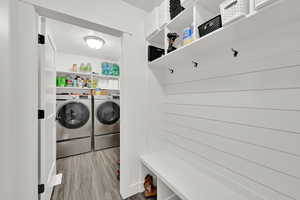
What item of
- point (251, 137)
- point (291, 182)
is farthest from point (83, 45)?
point (291, 182)

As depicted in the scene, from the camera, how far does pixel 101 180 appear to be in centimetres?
195

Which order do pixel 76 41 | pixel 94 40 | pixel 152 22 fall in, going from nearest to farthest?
pixel 152 22
pixel 94 40
pixel 76 41

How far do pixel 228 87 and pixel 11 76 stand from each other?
6.19ft

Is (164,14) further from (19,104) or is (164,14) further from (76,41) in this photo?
(76,41)

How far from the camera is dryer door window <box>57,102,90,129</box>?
273 centimetres

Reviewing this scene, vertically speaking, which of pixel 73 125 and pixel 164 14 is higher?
pixel 164 14

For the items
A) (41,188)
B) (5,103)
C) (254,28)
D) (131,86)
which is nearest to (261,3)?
(254,28)

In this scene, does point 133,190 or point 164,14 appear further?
point 133,190

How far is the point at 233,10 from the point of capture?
745 mm

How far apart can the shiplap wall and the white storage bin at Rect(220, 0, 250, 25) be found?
352mm

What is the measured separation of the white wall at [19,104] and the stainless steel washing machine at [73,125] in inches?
67.8

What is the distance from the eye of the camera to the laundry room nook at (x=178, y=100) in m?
0.80

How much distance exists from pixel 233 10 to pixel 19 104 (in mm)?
1799

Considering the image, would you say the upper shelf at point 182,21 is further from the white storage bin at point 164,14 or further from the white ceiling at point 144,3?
the white ceiling at point 144,3
